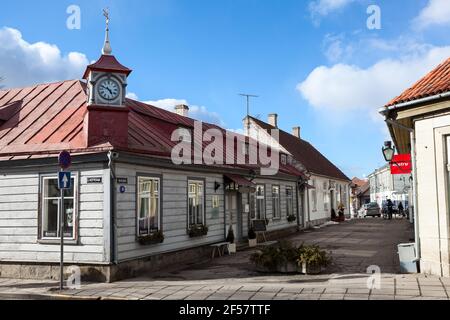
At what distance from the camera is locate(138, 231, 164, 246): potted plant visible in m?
12.8

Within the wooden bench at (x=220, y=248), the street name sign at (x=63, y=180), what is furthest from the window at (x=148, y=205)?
the wooden bench at (x=220, y=248)

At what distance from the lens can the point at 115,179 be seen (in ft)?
39.1

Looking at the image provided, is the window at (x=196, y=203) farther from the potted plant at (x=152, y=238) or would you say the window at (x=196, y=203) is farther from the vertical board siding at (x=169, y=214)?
the potted plant at (x=152, y=238)

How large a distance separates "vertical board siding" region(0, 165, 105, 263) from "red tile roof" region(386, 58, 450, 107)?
7.68 metres

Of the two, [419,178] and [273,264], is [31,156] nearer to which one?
[273,264]

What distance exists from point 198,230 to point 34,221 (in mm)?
5275

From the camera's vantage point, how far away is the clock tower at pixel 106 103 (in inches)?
494

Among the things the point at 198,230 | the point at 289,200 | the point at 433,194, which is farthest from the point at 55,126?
the point at 289,200

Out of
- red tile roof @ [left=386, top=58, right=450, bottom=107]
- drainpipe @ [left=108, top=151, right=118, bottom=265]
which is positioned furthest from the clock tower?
red tile roof @ [left=386, top=58, right=450, bottom=107]

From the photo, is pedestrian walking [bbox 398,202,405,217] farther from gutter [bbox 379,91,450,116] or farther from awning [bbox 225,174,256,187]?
gutter [bbox 379,91,450,116]

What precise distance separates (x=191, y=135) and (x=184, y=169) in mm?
4891

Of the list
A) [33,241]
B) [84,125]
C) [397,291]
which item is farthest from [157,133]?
[397,291]
